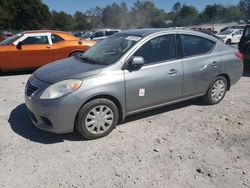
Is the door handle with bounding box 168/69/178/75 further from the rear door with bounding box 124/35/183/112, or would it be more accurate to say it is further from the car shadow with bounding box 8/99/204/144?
the car shadow with bounding box 8/99/204/144

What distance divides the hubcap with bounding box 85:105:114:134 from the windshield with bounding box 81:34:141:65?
767mm

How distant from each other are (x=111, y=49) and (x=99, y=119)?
4.42ft

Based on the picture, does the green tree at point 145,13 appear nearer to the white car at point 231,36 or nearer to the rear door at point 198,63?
the white car at point 231,36

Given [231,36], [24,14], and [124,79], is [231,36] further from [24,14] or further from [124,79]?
[24,14]

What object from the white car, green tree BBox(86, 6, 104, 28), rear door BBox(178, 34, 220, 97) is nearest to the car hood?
rear door BBox(178, 34, 220, 97)

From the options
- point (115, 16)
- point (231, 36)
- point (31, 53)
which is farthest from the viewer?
point (115, 16)

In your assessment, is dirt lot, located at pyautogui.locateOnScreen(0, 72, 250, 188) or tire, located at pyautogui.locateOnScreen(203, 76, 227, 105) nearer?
dirt lot, located at pyautogui.locateOnScreen(0, 72, 250, 188)

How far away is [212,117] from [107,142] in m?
2.13

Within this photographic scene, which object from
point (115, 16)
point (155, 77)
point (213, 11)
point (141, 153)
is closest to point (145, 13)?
point (115, 16)

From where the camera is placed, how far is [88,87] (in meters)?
4.12

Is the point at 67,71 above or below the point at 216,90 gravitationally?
above

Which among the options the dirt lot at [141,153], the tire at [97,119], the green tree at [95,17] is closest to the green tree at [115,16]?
the green tree at [95,17]

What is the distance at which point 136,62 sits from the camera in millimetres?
4434

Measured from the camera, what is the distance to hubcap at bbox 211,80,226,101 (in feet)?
19.0
